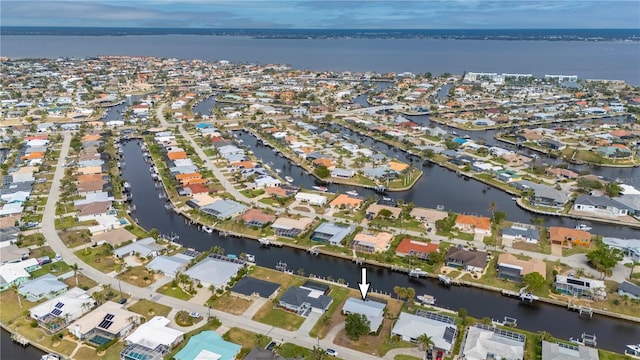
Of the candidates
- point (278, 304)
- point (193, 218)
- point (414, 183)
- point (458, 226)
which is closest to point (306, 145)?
point (414, 183)

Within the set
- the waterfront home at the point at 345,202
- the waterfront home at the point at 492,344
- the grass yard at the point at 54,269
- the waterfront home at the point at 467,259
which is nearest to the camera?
the waterfront home at the point at 492,344

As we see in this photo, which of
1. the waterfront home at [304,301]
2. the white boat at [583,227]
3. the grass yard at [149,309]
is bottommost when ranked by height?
the grass yard at [149,309]

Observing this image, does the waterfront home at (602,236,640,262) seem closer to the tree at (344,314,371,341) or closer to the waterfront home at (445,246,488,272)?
the waterfront home at (445,246,488,272)

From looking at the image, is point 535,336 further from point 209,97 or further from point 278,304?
point 209,97

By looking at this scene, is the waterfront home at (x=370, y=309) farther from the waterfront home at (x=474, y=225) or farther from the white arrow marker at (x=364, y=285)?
the waterfront home at (x=474, y=225)

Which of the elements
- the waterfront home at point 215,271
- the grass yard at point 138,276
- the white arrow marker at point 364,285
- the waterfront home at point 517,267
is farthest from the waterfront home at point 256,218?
the waterfront home at point 517,267

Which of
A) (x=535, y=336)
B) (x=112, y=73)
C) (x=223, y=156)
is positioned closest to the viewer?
(x=535, y=336)

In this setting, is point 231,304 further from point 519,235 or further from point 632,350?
point 519,235
